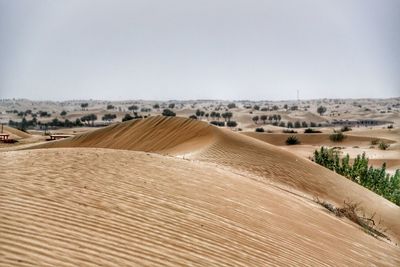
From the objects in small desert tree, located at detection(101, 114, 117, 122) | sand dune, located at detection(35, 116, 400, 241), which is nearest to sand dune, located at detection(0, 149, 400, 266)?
sand dune, located at detection(35, 116, 400, 241)

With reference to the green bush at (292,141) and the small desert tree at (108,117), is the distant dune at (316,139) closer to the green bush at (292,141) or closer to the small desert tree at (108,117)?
the green bush at (292,141)

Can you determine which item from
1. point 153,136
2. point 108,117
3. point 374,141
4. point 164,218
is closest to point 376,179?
point 153,136

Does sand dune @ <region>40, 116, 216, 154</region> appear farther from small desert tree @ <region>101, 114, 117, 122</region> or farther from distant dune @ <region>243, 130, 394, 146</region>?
small desert tree @ <region>101, 114, 117, 122</region>

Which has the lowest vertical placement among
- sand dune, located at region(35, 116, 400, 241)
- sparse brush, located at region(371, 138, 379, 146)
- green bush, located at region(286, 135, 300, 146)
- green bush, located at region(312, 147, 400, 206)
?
sparse brush, located at region(371, 138, 379, 146)

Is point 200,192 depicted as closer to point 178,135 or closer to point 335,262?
point 335,262

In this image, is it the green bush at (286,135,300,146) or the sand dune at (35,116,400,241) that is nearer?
the sand dune at (35,116,400,241)

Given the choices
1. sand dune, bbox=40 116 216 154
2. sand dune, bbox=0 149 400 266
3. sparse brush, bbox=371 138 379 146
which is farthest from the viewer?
sparse brush, bbox=371 138 379 146
